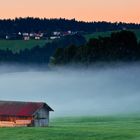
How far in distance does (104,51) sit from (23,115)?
83.1m

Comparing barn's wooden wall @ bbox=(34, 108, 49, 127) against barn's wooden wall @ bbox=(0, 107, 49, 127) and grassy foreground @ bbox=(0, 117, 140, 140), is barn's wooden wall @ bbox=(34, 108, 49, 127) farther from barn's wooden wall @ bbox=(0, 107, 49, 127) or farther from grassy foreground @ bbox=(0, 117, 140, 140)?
grassy foreground @ bbox=(0, 117, 140, 140)

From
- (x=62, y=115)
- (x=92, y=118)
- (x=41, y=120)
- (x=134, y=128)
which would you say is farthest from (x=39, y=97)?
(x=134, y=128)

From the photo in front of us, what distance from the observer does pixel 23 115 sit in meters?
92.4

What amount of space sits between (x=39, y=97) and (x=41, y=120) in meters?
61.7

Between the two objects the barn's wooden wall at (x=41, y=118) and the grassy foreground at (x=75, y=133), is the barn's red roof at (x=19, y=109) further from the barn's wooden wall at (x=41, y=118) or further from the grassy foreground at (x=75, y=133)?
the grassy foreground at (x=75, y=133)

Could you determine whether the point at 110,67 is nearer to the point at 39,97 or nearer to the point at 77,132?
the point at 39,97

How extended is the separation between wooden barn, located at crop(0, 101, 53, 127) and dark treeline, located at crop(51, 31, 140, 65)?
76.8m

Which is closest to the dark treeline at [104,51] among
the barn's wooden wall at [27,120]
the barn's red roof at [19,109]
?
the barn's wooden wall at [27,120]

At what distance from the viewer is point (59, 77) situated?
184 m

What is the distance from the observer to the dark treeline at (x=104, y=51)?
560 feet

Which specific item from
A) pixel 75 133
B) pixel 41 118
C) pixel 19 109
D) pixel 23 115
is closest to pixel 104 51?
pixel 41 118

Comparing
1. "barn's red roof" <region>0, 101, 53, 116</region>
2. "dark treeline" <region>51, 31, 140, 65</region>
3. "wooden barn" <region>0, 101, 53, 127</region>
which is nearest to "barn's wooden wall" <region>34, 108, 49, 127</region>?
"wooden barn" <region>0, 101, 53, 127</region>

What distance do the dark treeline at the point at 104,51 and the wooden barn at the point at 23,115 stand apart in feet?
252

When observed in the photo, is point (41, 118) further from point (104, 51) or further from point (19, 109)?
point (104, 51)
